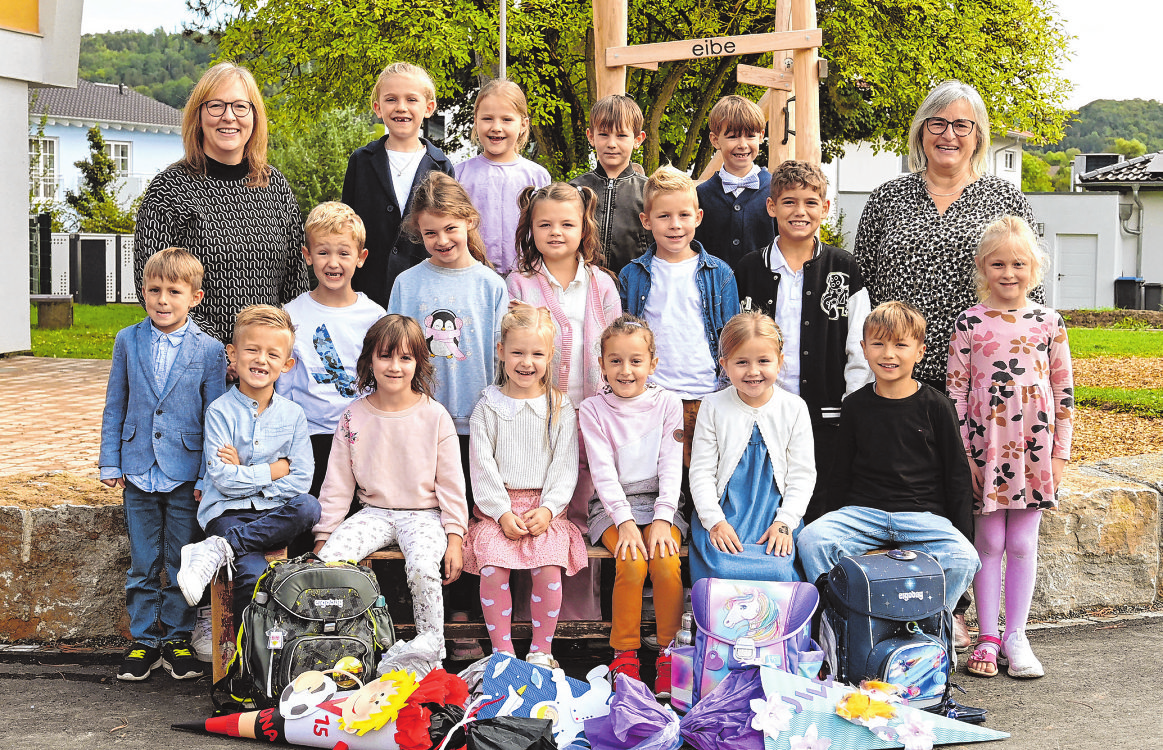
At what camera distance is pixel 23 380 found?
990 centimetres

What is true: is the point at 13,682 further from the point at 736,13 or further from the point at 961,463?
the point at 736,13

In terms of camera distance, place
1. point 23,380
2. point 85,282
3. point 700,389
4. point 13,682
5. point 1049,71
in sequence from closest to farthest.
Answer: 1. point 13,682
2. point 700,389
3. point 23,380
4. point 1049,71
5. point 85,282

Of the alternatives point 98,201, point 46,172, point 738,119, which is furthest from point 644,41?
point 46,172

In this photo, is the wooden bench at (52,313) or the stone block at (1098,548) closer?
the stone block at (1098,548)

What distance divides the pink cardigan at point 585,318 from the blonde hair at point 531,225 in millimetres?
70

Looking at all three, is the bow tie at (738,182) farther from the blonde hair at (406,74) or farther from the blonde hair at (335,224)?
the blonde hair at (335,224)

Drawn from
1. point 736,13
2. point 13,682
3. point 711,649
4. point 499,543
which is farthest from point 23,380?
point 736,13

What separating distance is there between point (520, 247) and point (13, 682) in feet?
8.11

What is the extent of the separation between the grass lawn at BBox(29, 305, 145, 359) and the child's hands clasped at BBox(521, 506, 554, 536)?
7.59 metres

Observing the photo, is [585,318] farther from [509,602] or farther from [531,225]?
[509,602]

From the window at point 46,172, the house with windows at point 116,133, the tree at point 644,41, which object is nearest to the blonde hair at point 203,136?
the tree at point 644,41

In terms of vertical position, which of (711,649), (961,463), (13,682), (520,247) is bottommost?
(13,682)

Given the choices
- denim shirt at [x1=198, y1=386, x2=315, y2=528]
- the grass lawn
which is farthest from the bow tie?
the grass lawn

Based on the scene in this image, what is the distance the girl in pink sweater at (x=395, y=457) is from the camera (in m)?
3.89
